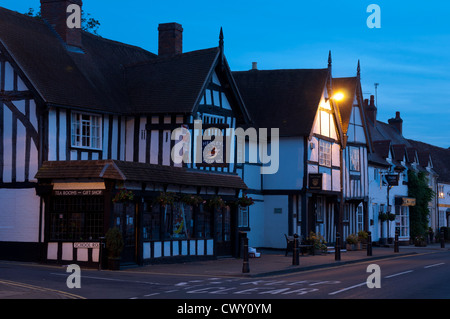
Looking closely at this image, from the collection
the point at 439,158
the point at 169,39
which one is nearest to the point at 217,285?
the point at 169,39

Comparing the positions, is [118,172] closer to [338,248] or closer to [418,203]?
[338,248]

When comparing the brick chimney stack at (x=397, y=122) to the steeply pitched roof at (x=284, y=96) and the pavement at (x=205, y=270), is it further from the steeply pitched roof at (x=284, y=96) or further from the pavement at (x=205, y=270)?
the pavement at (x=205, y=270)

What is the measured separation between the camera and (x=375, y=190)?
45938mm

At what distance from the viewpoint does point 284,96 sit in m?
36.7

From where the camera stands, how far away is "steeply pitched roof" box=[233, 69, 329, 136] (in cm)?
3494

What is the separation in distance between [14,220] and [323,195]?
61.2 ft

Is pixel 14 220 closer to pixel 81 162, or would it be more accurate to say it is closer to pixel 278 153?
pixel 81 162

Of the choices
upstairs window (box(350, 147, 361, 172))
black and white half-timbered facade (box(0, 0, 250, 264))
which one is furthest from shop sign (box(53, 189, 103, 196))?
upstairs window (box(350, 147, 361, 172))

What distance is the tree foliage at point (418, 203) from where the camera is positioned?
168ft

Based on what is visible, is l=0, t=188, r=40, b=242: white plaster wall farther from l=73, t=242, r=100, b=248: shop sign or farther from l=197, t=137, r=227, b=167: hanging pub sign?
l=197, t=137, r=227, b=167: hanging pub sign

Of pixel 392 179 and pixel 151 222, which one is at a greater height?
pixel 392 179

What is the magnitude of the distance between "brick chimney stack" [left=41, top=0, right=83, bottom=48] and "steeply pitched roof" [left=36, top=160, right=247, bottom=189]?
22.9ft

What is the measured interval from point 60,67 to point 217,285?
501 inches

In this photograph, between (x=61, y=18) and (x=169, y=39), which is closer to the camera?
(x=61, y=18)
